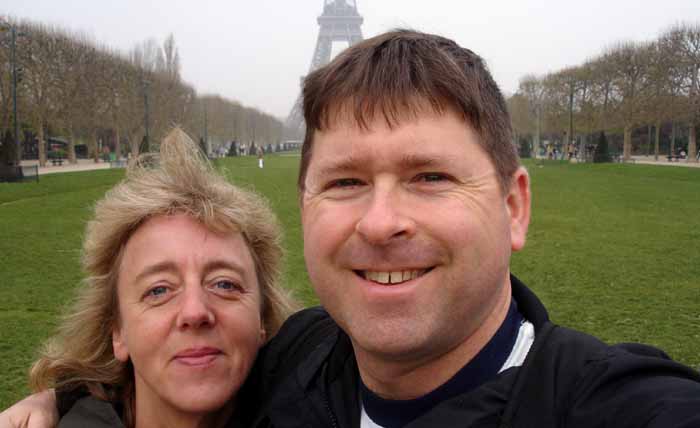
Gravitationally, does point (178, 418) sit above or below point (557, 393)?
below

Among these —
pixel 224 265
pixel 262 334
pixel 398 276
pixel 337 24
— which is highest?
pixel 337 24

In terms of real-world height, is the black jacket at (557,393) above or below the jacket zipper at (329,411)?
above

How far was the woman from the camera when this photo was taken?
7.19 ft

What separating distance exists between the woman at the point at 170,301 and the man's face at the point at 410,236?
0.71m

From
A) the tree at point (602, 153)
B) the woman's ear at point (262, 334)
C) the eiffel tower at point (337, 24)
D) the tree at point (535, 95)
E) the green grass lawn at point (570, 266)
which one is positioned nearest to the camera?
the woman's ear at point (262, 334)

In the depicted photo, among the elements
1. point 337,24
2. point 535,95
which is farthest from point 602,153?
point 337,24

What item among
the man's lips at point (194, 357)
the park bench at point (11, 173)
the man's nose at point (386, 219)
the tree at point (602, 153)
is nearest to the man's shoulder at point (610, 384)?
the man's nose at point (386, 219)

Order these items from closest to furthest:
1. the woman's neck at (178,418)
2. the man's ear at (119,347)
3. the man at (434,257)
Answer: the man at (434,257)
the woman's neck at (178,418)
the man's ear at (119,347)

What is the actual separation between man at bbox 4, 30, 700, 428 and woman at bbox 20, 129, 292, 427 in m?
0.58

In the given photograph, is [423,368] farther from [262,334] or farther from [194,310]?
[262,334]

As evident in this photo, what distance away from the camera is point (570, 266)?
9789 mm

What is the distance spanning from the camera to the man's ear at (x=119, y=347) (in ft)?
8.09

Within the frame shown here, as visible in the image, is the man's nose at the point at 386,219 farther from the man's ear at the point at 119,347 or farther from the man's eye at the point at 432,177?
the man's ear at the point at 119,347

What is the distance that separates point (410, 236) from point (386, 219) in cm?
7
